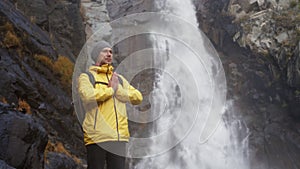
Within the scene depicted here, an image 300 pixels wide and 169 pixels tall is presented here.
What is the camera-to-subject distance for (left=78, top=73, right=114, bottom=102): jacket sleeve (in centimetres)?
315

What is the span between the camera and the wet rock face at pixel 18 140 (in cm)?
338

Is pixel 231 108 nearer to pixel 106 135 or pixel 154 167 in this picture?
pixel 154 167

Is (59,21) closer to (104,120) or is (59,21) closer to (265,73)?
(104,120)

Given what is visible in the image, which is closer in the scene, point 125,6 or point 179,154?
point 179,154

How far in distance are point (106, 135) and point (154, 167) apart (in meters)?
12.4

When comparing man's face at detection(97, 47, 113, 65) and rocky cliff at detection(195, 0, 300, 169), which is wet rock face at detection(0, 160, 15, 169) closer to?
man's face at detection(97, 47, 113, 65)

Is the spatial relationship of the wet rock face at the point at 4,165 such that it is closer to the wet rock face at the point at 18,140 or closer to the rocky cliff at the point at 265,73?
the wet rock face at the point at 18,140

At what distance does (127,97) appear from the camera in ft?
11.1

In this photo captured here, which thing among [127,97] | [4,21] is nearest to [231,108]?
[4,21]

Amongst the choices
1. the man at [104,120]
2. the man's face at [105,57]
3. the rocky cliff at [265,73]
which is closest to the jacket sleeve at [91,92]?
the man at [104,120]

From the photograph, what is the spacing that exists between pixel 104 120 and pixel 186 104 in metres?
13.6

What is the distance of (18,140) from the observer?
350 centimetres

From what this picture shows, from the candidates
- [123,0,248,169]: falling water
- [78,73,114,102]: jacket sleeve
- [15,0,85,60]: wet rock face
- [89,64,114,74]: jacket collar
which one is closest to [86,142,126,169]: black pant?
[78,73,114,102]: jacket sleeve

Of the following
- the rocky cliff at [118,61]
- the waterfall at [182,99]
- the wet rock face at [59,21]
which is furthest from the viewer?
the waterfall at [182,99]
